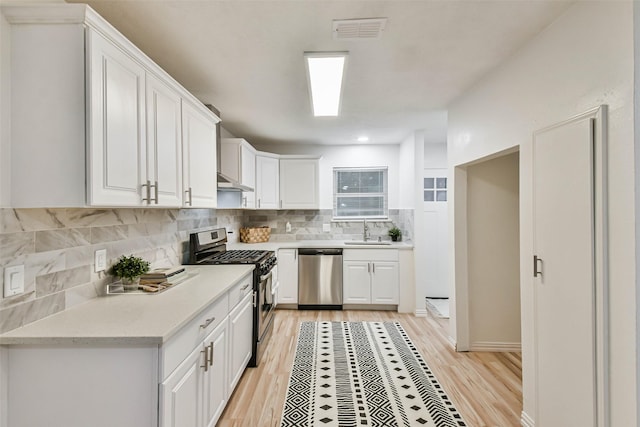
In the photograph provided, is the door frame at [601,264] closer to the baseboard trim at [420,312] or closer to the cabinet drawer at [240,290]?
the cabinet drawer at [240,290]

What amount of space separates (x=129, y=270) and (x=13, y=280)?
567 mm

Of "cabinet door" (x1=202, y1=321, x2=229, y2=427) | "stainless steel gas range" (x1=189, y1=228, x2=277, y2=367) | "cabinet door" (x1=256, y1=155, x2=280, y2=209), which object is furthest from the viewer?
"cabinet door" (x1=256, y1=155, x2=280, y2=209)

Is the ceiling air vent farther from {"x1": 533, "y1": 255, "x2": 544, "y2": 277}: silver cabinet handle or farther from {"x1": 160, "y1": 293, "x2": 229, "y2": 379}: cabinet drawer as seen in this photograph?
{"x1": 160, "y1": 293, "x2": 229, "y2": 379}: cabinet drawer

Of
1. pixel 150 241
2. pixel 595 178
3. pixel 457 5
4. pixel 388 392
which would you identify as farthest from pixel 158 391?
pixel 457 5

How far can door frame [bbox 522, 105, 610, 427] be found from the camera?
1.34 metres

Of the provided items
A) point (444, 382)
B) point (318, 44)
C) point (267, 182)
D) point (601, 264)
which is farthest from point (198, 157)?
point (444, 382)

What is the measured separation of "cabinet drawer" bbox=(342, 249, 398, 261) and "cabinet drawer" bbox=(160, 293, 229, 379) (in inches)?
99.1

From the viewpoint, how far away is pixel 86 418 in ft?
3.91

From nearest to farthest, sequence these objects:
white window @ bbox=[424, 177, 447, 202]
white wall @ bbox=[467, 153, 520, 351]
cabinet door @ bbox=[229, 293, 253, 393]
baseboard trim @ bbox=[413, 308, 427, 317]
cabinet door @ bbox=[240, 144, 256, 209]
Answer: cabinet door @ bbox=[229, 293, 253, 393] < white wall @ bbox=[467, 153, 520, 351] < cabinet door @ bbox=[240, 144, 256, 209] < baseboard trim @ bbox=[413, 308, 427, 317] < white window @ bbox=[424, 177, 447, 202]

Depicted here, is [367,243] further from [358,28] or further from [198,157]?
[358,28]

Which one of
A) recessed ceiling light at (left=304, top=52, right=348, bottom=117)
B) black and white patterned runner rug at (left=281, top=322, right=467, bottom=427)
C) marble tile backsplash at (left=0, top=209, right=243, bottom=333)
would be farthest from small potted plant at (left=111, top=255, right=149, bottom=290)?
recessed ceiling light at (left=304, top=52, right=348, bottom=117)

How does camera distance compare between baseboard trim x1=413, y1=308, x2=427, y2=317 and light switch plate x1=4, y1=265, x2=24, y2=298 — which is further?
baseboard trim x1=413, y1=308, x2=427, y2=317

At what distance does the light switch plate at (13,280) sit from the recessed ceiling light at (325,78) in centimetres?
189

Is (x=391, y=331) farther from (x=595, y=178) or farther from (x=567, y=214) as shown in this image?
(x=595, y=178)
